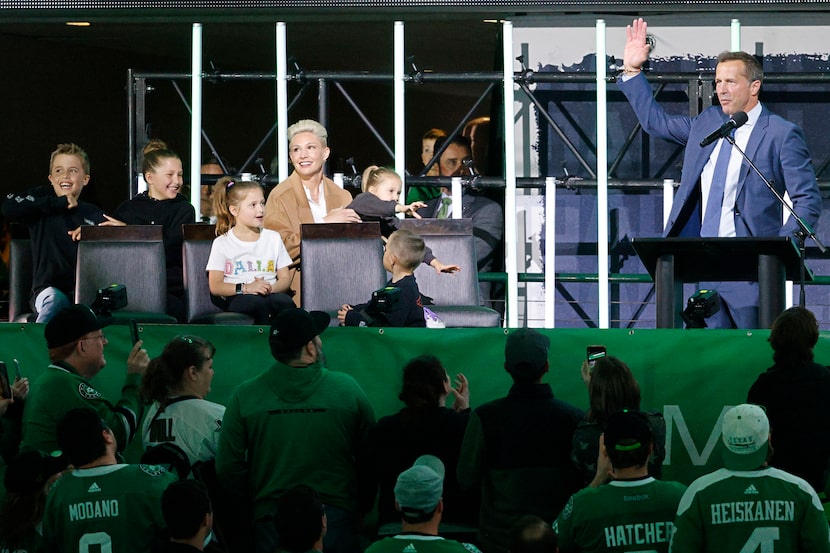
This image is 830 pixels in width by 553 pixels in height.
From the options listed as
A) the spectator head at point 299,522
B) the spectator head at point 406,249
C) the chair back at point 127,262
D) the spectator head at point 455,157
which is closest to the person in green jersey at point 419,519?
the spectator head at point 299,522

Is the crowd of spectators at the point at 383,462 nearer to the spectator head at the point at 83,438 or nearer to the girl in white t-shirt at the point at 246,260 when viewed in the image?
the spectator head at the point at 83,438

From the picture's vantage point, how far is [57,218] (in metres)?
7.60

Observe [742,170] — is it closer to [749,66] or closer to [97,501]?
[749,66]

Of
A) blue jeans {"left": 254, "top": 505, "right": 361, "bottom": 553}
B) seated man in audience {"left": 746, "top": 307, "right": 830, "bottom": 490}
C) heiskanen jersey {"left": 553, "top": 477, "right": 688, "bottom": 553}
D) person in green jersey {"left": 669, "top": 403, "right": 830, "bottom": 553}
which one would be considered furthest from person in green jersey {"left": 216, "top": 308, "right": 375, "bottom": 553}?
seated man in audience {"left": 746, "top": 307, "right": 830, "bottom": 490}

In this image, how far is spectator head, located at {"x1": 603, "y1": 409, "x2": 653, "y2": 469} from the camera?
4027 millimetres

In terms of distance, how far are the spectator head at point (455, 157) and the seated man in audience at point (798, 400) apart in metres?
5.08

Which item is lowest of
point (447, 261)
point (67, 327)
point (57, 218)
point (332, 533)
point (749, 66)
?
point (332, 533)

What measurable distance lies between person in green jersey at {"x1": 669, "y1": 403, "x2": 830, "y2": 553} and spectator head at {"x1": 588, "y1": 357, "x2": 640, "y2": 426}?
492 millimetres

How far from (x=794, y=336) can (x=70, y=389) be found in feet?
8.32

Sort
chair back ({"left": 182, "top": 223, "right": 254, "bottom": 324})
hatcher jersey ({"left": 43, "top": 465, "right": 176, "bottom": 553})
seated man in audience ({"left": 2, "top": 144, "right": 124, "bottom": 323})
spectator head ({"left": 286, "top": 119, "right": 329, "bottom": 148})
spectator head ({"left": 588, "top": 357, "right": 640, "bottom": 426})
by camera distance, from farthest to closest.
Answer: spectator head ({"left": 286, "top": 119, "right": 329, "bottom": 148}) < seated man in audience ({"left": 2, "top": 144, "right": 124, "bottom": 323}) < chair back ({"left": 182, "top": 223, "right": 254, "bottom": 324}) < spectator head ({"left": 588, "top": 357, "right": 640, "bottom": 426}) < hatcher jersey ({"left": 43, "top": 465, "right": 176, "bottom": 553})

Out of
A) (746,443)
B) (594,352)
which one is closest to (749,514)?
(746,443)

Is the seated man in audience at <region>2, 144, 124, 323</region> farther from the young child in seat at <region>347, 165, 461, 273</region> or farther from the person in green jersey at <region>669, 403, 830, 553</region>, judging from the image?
the person in green jersey at <region>669, 403, 830, 553</region>

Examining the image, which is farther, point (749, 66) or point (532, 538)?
point (749, 66)

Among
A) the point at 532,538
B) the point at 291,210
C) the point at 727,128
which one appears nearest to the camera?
the point at 532,538
